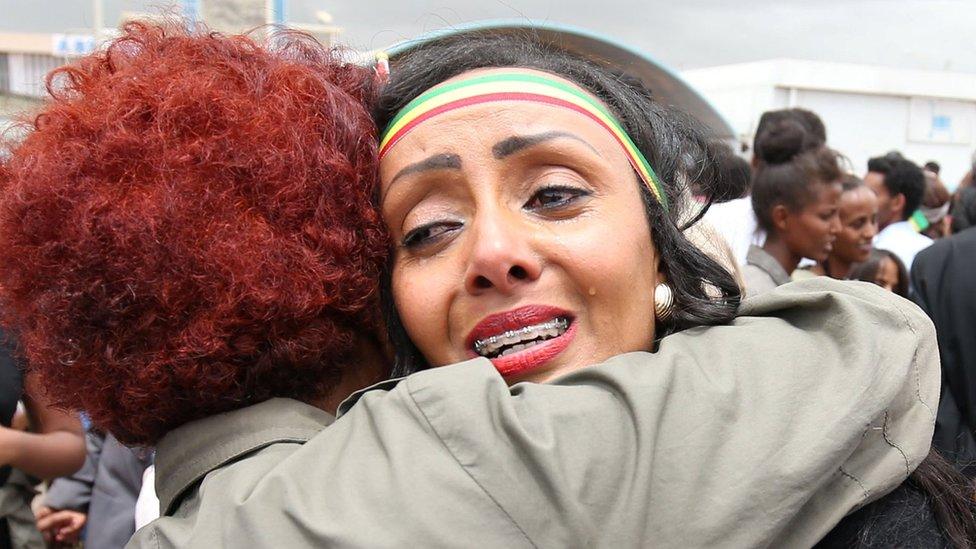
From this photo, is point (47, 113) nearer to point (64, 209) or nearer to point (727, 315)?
point (64, 209)

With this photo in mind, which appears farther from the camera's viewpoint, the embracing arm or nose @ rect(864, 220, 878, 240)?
nose @ rect(864, 220, 878, 240)

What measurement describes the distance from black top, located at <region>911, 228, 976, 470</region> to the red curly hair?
9.96ft

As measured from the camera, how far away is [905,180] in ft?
24.1

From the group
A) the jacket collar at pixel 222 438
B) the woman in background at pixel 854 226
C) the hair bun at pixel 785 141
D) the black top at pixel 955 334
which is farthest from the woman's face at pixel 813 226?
the jacket collar at pixel 222 438

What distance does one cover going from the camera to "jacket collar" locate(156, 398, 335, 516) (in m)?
1.27

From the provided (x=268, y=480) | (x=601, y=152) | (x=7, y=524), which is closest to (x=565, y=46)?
(x=601, y=152)

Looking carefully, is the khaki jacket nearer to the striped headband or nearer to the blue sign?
the striped headband

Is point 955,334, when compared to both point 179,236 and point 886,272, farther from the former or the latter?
point 179,236

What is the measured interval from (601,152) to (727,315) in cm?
37

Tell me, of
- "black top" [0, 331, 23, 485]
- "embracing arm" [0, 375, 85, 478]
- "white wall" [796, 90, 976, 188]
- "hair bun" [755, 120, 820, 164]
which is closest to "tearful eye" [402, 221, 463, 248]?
"embracing arm" [0, 375, 85, 478]

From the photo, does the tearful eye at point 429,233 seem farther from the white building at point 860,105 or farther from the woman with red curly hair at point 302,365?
the white building at point 860,105

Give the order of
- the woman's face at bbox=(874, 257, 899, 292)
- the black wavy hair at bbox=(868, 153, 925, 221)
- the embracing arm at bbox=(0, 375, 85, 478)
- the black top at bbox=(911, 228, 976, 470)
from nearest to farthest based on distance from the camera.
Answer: the embracing arm at bbox=(0, 375, 85, 478)
the black top at bbox=(911, 228, 976, 470)
the woman's face at bbox=(874, 257, 899, 292)
the black wavy hair at bbox=(868, 153, 925, 221)

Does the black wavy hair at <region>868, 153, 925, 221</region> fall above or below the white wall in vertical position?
above

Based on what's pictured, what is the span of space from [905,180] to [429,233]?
690cm
